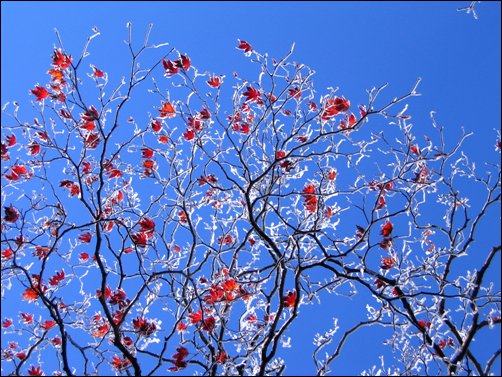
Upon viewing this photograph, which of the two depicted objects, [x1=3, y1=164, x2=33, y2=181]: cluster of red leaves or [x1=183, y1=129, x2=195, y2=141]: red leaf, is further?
[x1=183, y1=129, x2=195, y2=141]: red leaf

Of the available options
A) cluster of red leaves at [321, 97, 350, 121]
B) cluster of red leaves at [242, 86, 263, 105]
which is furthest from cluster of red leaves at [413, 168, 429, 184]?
cluster of red leaves at [242, 86, 263, 105]

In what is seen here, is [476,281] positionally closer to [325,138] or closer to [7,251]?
[325,138]

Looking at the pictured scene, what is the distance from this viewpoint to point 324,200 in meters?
4.07

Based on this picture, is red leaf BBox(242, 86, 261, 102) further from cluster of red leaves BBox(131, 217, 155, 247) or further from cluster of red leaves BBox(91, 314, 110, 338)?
cluster of red leaves BBox(91, 314, 110, 338)

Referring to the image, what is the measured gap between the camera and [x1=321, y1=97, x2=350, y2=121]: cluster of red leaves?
3859 millimetres

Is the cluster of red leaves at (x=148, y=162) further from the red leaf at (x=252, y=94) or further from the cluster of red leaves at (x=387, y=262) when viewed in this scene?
the cluster of red leaves at (x=387, y=262)

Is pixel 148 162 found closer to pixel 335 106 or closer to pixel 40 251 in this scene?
pixel 40 251

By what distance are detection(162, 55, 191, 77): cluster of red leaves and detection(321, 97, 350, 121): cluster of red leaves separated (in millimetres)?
1039

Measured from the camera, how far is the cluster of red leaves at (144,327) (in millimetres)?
3627

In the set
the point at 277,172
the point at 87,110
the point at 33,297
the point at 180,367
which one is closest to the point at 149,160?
the point at 87,110

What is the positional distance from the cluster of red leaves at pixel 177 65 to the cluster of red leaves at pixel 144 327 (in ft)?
5.79

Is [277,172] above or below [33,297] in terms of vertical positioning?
above

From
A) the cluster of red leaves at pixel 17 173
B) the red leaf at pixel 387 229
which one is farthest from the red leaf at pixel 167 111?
the red leaf at pixel 387 229

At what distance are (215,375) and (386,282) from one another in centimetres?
131
